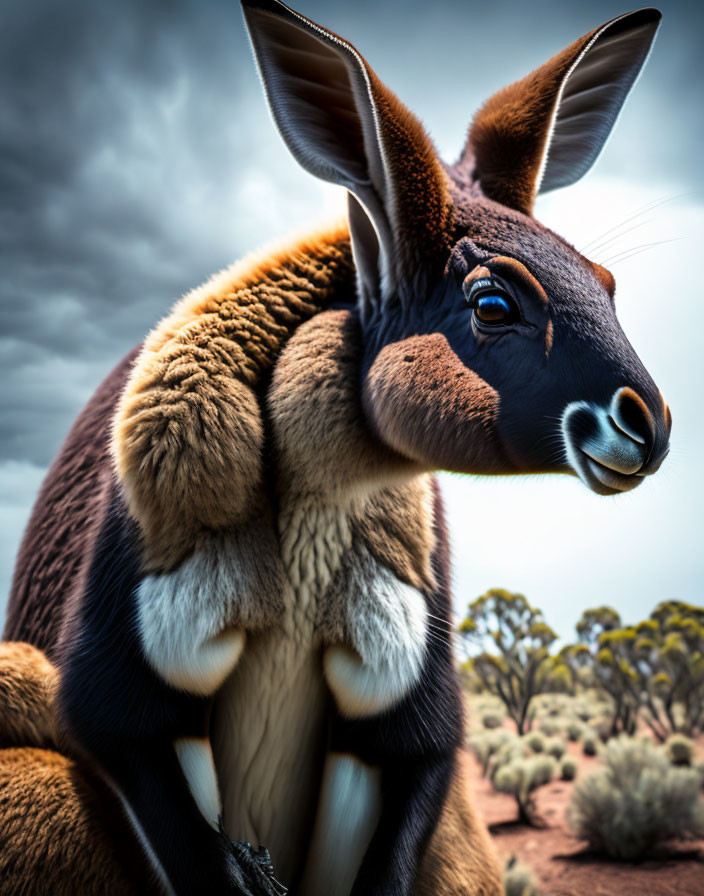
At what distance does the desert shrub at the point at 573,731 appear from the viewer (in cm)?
1611

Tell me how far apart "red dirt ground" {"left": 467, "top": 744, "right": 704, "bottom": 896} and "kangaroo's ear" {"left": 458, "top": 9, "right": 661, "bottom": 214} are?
22.5 feet

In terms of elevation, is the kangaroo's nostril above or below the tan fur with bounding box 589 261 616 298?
below

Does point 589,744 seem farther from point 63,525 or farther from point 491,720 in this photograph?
point 63,525

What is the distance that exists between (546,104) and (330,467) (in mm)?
1420

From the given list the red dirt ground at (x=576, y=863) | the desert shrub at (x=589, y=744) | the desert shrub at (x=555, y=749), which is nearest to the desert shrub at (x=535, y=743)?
Result: the desert shrub at (x=555, y=749)

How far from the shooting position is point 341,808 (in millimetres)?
2359

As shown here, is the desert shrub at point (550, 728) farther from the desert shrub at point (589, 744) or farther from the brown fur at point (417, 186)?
the brown fur at point (417, 186)

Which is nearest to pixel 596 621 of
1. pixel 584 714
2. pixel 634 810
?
pixel 584 714

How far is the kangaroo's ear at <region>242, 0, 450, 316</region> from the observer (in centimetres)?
201

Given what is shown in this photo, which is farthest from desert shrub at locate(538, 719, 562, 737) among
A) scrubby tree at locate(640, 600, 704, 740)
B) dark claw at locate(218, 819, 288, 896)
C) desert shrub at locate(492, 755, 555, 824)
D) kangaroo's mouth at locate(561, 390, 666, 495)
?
kangaroo's mouth at locate(561, 390, 666, 495)

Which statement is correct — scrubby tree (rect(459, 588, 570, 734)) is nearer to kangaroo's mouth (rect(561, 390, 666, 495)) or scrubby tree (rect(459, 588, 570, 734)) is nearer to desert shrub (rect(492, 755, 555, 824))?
desert shrub (rect(492, 755, 555, 824))

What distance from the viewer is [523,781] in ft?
34.5

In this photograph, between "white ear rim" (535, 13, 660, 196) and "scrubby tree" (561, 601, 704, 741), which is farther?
"scrubby tree" (561, 601, 704, 741)

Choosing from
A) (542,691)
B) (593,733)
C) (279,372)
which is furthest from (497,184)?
(542,691)
